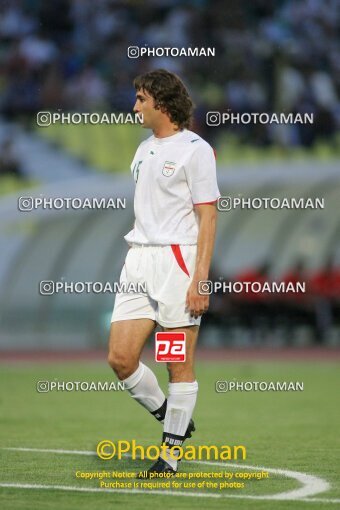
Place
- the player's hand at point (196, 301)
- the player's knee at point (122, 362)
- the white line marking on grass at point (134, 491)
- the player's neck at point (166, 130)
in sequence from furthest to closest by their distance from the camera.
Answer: the player's neck at point (166, 130) < the player's knee at point (122, 362) < the player's hand at point (196, 301) < the white line marking on grass at point (134, 491)

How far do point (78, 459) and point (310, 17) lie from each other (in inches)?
709

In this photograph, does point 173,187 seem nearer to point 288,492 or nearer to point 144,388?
point 144,388

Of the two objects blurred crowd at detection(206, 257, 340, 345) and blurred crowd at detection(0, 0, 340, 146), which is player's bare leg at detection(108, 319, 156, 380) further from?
blurred crowd at detection(206, 257, 340, 345)

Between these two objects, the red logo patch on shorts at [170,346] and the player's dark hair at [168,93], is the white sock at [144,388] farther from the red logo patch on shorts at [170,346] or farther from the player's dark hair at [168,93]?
the player's dark hair at [168,93]

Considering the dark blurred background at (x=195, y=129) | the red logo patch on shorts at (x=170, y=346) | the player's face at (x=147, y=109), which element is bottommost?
the red logo patch on shorts at (x=170, y=346)

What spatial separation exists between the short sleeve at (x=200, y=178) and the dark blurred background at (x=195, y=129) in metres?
13.6

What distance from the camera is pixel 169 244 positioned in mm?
7012

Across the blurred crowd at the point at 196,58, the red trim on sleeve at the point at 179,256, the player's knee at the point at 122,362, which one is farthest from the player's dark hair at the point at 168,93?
the blurred crowd at the point at 196,58

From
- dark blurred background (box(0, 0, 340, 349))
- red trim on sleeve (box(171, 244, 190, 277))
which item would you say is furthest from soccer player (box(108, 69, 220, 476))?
dark blurred background (box(0, 0, 340, 349))

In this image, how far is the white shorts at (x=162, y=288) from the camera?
6965 mm

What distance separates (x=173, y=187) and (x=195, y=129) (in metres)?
15.3

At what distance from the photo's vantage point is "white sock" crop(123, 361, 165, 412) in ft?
→ 23.5

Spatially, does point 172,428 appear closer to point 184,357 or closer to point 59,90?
point 184,357

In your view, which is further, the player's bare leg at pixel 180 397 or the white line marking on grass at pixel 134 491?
the player's bare leg at pixel 180 397
